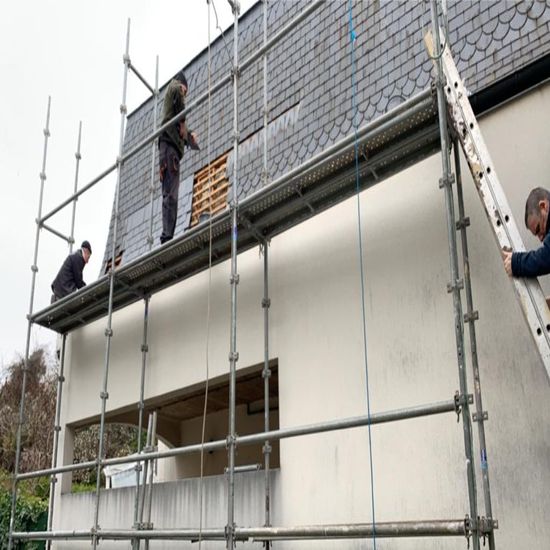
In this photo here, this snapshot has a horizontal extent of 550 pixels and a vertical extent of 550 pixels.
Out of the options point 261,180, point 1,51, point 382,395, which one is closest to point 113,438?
point 1,51

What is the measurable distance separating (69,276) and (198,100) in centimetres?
321

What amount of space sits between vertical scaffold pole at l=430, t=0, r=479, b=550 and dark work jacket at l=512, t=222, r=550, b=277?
0.35 meters

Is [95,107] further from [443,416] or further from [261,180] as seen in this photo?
[443,416]

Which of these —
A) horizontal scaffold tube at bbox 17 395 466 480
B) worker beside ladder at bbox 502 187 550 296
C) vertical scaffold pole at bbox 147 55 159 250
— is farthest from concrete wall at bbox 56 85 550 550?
vertical scaffold pole at bbox 147 55 159 250

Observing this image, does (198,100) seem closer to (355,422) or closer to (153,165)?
(153,165)

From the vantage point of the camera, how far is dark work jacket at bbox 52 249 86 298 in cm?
845

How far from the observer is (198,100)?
641 cm

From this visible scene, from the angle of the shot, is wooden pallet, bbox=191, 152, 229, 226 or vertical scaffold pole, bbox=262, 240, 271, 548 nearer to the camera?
vertical scaffold pole, bbox=262, 240, 271, 548

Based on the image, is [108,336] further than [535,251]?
Yes

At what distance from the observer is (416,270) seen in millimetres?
4855

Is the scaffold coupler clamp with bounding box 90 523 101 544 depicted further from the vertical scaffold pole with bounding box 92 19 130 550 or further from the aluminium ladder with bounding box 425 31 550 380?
the aluminium ladder with bounding box 425 31 550 380

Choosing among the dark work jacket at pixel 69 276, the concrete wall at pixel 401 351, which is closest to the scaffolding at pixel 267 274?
the concrete wall at pixel 401 351

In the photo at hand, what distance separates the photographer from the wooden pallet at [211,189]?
25.7 ft

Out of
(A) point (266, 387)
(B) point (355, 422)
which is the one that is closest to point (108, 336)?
(A) point (266, 387)
